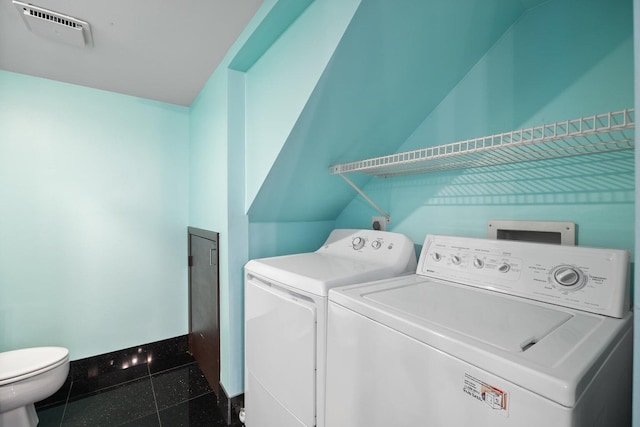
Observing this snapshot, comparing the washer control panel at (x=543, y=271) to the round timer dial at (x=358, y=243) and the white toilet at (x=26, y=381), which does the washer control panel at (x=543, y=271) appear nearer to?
the round timer dial at (x=358, y=243)

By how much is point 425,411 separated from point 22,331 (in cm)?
282

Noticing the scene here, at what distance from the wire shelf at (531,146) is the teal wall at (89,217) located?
1.80 m

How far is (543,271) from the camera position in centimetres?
104

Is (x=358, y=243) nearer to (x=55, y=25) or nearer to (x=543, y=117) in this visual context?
(x=543, y=117)

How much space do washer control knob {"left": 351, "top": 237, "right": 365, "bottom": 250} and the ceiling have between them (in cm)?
138

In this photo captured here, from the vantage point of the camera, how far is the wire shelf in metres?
0.93

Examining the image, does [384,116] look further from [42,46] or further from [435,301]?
[42,46]

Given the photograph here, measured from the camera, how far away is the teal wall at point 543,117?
3.58ft

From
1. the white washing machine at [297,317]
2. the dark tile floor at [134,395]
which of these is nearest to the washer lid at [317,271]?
the white washing machine at [297,317]

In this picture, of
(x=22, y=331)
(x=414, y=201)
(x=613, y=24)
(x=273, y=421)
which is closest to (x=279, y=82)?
(x=414, y=201)

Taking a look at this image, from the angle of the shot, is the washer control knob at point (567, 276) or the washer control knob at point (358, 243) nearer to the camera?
the washer control knob at point (567, 276)

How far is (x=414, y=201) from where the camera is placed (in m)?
1.78

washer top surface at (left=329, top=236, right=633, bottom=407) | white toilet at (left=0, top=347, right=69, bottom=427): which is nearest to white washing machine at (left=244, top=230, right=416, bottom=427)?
washer top surface at (left=329, top=236, right=633, bottom=407)

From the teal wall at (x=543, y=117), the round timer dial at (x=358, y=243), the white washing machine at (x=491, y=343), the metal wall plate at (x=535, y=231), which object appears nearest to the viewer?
the white washing machine at (x=491, y=343)
